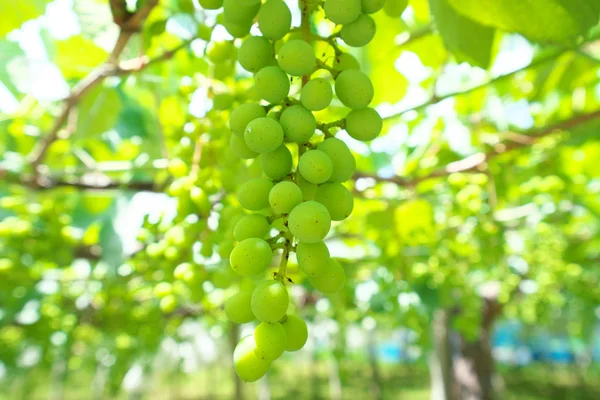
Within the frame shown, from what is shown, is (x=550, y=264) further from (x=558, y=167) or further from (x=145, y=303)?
(x=145, y=303)

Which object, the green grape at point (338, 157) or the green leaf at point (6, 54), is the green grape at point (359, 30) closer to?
the green grape at point (338, 157)

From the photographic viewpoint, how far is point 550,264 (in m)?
5.29

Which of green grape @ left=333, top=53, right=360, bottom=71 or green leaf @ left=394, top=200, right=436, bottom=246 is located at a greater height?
green leaf @ left=394, top=200, right=436, bottom=246

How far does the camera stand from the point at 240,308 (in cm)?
63

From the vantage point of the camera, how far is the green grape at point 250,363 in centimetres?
53

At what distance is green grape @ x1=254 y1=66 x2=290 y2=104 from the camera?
0.64 meters

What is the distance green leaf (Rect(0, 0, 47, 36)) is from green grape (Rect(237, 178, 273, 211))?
849 millimetres

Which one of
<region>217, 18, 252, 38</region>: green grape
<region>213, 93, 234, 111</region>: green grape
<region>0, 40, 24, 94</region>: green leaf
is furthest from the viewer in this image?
<region>0, 40, 24, 94</region>: green leaf

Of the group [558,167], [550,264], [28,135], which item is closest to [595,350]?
[550,264]

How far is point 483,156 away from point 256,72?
1.44m

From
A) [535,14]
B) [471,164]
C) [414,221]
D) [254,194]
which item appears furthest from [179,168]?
[414,221]

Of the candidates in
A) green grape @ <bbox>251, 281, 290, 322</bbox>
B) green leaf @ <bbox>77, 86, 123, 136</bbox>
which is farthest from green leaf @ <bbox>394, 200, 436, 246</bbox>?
green grape @ <bbox>251, 281, 290, 322</bbox>

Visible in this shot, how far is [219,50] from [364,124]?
0.38 meters

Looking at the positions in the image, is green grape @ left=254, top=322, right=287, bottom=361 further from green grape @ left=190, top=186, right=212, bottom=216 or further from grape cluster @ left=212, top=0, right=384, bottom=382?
green grape @ left=190, top=186, right=212, bottom=216
